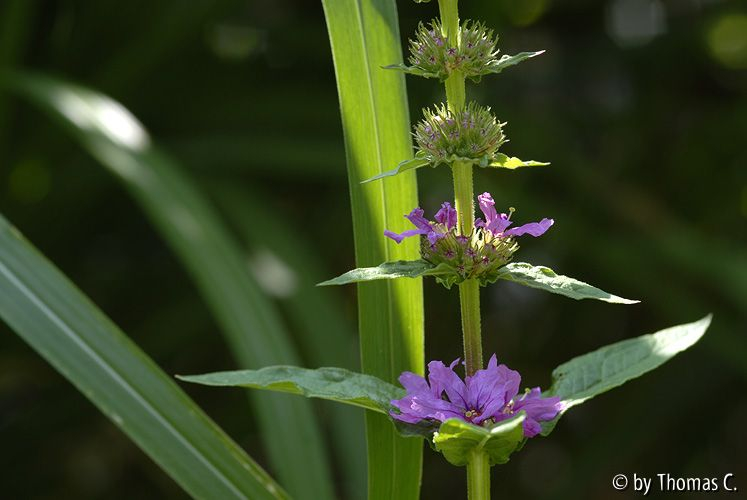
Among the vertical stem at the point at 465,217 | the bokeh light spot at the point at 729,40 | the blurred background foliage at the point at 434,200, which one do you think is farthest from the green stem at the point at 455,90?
the bokeh light spot at the point at 729,40

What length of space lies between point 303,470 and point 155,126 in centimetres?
86

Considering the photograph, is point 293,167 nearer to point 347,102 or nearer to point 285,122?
point 285,122

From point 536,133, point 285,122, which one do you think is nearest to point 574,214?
point 536,133

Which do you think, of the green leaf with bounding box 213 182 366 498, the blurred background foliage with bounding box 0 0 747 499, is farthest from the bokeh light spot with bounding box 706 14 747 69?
the green leaf with bounding box 213 182 366 498

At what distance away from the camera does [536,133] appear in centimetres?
146

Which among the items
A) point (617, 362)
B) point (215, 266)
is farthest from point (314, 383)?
point (215, 266)

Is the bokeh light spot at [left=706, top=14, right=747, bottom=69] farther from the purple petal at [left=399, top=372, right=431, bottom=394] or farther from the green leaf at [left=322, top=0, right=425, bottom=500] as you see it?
the purple petal at [left=399, top=372, right=431, bottom=394]

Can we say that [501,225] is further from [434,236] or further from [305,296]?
[305,296]

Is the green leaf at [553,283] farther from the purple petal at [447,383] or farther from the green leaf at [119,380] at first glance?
the green leaf at [119,380]

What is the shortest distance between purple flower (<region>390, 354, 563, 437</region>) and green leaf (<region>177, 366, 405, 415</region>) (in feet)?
0.05

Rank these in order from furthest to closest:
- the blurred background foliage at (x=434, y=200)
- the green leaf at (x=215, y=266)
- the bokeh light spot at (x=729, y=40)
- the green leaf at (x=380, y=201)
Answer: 1. the bokeh light spot at (x=729, y=40)
2. the blurred background foliage at (x=434, y=200)
3. the green leaf at (x=215, y=266)
4. the green leaf at (x=380, y=201)

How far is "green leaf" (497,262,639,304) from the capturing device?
42cm

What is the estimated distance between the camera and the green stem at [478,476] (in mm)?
456

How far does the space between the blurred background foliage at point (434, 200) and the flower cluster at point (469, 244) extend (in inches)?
27.8
